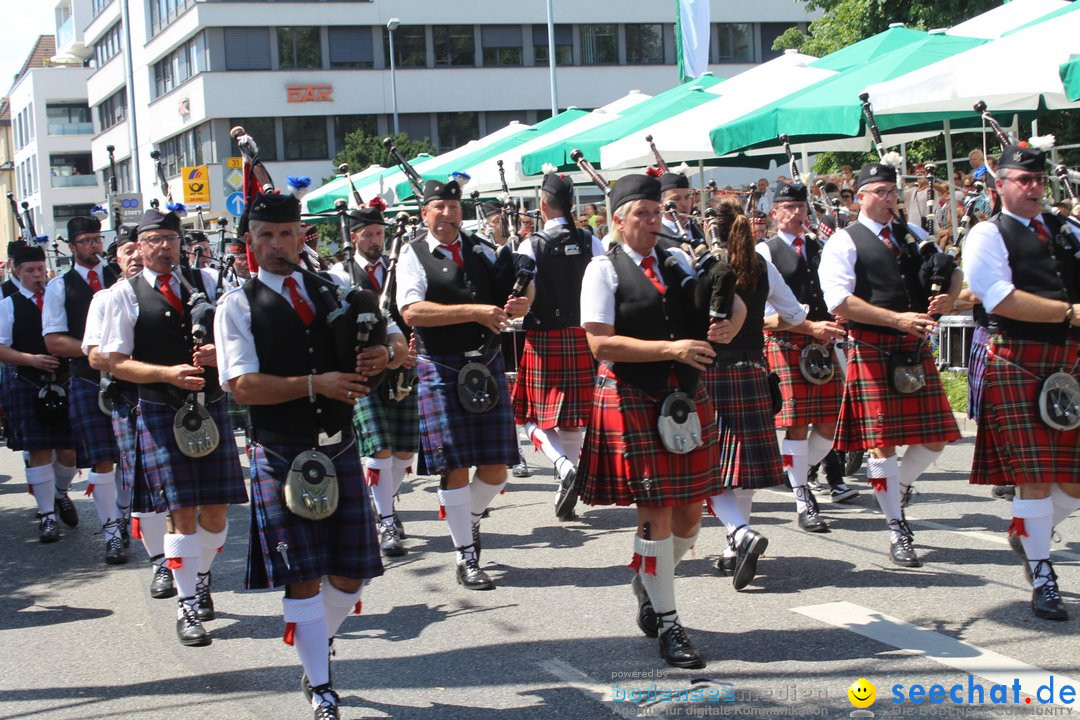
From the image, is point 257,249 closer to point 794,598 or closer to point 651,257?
point 651,257

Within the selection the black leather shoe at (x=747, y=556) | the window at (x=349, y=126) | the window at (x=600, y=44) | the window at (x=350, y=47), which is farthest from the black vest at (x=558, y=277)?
the window at (x=600, y=44)

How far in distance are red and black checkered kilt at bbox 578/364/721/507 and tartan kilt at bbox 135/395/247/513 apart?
5.50 feet

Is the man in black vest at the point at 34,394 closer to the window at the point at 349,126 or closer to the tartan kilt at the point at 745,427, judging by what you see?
the tartan kilt at the point at 745,427

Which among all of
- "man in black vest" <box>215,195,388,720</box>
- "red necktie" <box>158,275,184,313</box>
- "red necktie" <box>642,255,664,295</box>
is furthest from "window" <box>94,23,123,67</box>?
"man in black vest" <box>215,195,388,720</box>

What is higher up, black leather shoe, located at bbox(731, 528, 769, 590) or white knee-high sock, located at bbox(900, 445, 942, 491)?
white knee-high sock, located at bbox(900, 445, 942, 491)

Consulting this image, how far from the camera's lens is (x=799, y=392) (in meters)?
6.94

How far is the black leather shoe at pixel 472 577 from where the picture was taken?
236 inches

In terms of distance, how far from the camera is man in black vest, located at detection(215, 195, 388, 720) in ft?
13.4

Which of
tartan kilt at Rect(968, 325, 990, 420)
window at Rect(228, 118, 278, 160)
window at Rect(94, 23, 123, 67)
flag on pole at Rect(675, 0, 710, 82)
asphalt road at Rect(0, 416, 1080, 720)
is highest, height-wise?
window at Rect(94, 23, 123, 67)

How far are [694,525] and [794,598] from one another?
91cm

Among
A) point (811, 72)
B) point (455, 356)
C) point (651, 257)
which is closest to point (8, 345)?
point (455, 356)

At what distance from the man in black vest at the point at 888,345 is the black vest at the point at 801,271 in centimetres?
95

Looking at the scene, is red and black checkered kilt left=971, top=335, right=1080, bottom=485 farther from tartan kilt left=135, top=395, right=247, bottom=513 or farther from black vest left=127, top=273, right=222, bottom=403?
black vest left=127, top=273, right=222, bottom=403

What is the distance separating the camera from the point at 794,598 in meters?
5.46
